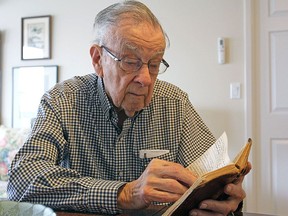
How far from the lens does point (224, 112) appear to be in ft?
8.75

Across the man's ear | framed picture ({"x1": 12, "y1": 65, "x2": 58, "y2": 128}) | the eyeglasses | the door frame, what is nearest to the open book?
the eyeglasses

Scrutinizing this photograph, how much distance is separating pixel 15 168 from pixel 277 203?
211 cm

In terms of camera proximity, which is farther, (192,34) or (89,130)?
(192,34)

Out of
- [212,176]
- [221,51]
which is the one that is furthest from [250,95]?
[212,176]

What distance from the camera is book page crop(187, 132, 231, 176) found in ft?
2.86

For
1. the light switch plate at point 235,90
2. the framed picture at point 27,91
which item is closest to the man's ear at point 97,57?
the light switch plate at point 235,90

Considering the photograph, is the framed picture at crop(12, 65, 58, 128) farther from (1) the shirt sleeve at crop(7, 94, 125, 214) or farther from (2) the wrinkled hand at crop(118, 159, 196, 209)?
(2) the wrinkled hand at crop(118, 159, 196, 209)

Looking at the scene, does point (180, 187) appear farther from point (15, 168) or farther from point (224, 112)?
point (224, 112)

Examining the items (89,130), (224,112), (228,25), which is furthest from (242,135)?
(89,130)

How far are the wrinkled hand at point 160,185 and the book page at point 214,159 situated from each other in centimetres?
8

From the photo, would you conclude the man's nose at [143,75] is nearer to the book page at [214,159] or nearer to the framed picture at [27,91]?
the book page at [214,159]

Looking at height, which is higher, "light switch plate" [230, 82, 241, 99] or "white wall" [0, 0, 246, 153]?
"white wall" [0, 0, 246, 153]

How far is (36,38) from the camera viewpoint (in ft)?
10.8

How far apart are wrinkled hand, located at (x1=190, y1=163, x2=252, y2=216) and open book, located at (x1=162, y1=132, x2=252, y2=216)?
0.04ft
